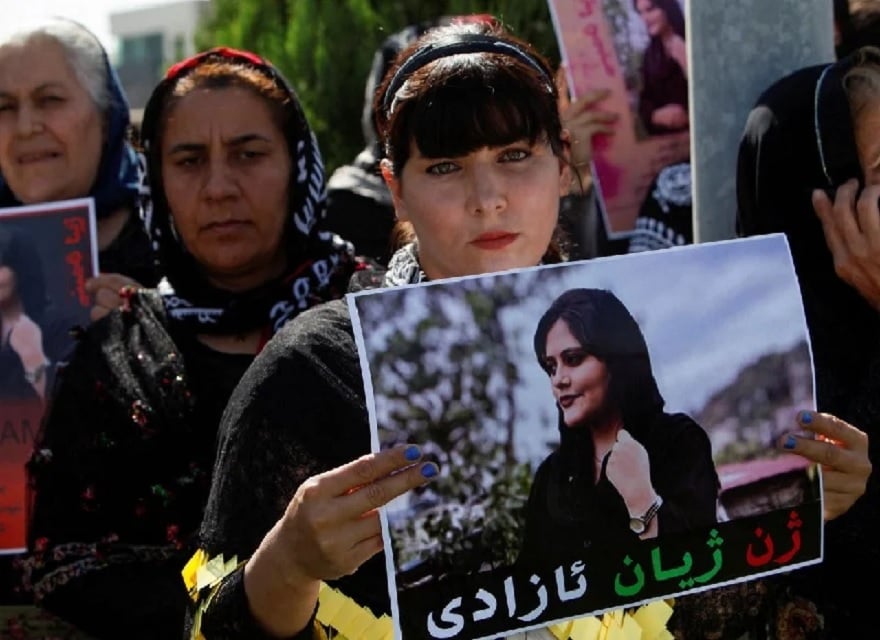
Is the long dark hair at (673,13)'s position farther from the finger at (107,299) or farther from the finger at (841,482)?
the finger at (841,482)

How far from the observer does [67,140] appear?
3.60 m

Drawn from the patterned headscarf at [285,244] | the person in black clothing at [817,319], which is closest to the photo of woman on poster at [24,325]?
the patterned headscarf at [285,244]

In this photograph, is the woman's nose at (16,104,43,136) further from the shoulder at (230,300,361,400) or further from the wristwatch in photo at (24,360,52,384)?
the shoulder at (230,300,361,400)

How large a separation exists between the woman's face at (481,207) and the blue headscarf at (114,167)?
1.61 meters

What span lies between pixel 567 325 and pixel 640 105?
1823 millimetres

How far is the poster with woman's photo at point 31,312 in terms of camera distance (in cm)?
308

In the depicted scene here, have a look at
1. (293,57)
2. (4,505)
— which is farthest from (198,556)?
(293,57)

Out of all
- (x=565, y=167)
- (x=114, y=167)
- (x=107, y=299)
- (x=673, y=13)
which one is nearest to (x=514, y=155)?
(x=565, y=167)

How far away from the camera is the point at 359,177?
184 inches

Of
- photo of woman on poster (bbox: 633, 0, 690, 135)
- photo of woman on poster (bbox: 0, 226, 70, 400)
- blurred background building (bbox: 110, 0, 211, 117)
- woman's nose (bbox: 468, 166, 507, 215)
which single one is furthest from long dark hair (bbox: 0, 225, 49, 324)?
blurred background building (bbox: 110, 0, 211, 117)

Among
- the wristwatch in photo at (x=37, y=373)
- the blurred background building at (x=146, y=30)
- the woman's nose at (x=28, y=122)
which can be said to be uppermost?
the blurred background building at (x=146, y=30)

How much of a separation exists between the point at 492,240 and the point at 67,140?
178 cm

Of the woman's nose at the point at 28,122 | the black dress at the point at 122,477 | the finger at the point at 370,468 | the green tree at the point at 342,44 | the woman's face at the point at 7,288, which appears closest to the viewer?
the finger at the point at 370,468

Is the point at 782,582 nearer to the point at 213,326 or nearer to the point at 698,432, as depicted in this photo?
the point at 698,432
